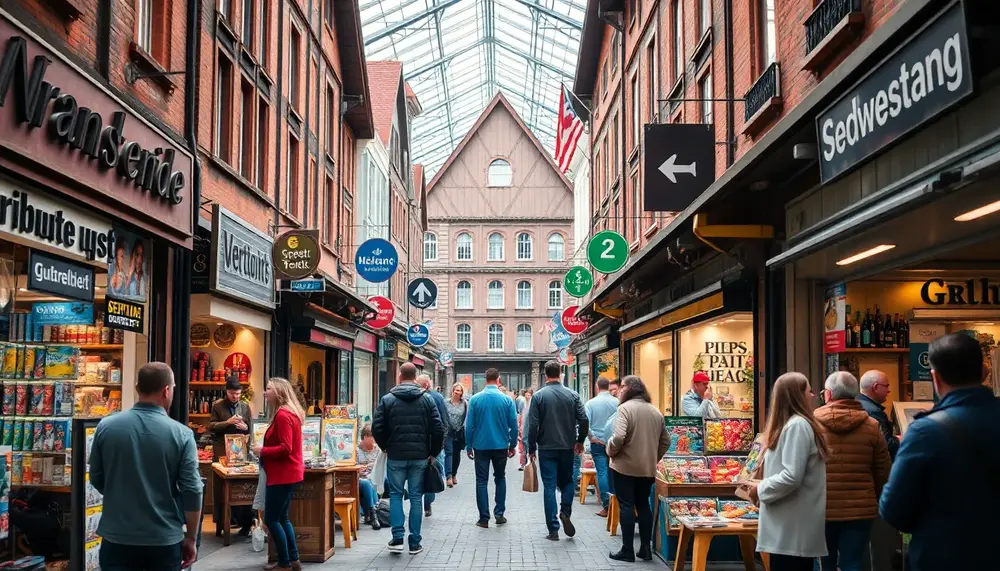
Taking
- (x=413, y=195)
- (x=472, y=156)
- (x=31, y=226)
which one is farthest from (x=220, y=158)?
(x=472, y=156)

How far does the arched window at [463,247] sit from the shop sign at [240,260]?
136ft

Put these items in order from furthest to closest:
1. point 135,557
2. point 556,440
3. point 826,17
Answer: point 556,440 < point 826,17 < point 135,557

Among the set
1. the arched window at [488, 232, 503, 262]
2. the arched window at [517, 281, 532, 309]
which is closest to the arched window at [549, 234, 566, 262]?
the arched window at [517, 281, 532, 309]

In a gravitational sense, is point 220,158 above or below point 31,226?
above

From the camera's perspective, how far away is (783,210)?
10383 mm

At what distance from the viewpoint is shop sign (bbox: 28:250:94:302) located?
26.5 ft

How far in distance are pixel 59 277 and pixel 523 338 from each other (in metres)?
49.2

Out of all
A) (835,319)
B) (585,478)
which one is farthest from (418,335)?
(835,319)

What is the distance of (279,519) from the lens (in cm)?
904

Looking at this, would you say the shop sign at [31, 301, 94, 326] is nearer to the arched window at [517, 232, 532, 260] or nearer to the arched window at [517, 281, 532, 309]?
the arched window at [517, 232, 532, 260]

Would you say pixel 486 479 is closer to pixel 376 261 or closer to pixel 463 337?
pixel 376 261

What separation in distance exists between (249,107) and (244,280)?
130 inches

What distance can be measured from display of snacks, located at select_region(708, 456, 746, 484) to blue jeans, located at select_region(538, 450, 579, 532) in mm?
2032

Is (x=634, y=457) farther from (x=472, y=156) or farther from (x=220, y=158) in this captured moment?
(x=472, y=156)
